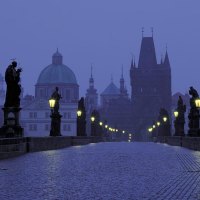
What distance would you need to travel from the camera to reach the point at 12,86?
3102cm

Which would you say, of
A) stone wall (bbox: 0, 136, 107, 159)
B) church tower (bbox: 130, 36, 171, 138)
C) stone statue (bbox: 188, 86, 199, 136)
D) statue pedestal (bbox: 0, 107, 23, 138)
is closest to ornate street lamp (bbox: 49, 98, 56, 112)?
stone wall (bbox: 0, 136, 107, 159)

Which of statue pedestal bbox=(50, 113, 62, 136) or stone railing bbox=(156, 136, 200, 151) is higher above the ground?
statue pedestal bbox=(50, 113, 62, 136)

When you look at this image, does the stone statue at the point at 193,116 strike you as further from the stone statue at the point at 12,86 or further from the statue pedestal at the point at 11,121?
the stone statue at the point at 12,86

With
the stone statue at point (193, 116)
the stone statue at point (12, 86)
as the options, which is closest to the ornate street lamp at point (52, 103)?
the stone statue at point (193, 116)

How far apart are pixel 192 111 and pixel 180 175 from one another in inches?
1218

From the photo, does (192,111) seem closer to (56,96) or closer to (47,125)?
(56,96)

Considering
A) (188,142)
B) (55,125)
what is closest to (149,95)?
(55,125)

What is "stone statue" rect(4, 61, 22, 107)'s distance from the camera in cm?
3083

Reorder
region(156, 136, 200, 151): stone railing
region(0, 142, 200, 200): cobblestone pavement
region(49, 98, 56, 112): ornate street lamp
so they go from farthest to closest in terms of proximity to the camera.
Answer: region(49, 98, 56, 112): ornate street lamp
region(156, 136, 200, 151): stone railing
region(0, 142, 200, 200): cobblestone pavement

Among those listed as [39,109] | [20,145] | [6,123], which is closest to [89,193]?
[20,145]

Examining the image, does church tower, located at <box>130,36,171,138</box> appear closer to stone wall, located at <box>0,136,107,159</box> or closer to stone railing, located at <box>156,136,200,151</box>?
stone railing, located at <box>156,136,200,151</box>

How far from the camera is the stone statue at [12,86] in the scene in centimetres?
3083

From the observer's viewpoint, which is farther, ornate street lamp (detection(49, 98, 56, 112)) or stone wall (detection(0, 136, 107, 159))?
ornate street lamp (detection(49, 98, 56, 112))

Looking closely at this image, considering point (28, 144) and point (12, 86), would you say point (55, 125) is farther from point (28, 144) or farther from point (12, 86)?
point (12, 86)
